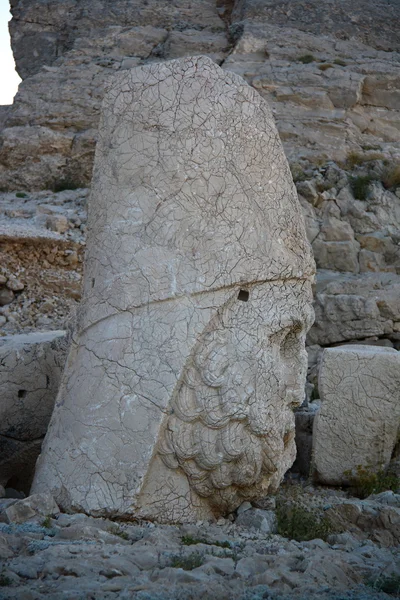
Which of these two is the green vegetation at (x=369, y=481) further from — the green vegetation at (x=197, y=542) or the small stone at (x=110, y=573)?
the small stone at (x=110, y=573)

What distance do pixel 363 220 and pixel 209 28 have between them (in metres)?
6.62

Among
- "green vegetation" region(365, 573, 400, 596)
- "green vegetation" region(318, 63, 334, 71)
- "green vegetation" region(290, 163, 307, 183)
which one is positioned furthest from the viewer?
"green vegetation" region(318, 63, 334, 71)

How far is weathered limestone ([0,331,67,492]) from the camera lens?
14.4 ft

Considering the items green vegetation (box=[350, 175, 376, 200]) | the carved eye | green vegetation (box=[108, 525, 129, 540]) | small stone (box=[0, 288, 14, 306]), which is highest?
green vegetation (box=[350, 175, 376, 200])

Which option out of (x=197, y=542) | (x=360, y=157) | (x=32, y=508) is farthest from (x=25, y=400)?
(x=360, y=157)

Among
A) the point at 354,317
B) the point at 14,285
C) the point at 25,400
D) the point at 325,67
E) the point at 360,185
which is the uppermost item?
the point at 325,67

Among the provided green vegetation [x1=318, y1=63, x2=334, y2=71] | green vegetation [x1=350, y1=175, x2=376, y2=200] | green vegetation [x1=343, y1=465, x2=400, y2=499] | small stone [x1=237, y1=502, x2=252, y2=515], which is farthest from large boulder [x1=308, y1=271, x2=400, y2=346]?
small stone [x1=237, y1=502, x2=252, y2=515]

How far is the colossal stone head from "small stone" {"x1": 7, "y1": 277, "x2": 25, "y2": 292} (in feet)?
19.2

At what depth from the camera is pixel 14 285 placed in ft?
31.8

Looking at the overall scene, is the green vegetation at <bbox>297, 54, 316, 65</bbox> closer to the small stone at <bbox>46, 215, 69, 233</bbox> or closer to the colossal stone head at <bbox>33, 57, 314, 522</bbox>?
the small stone at <bbox>46, 215, 69, 233</bbox>

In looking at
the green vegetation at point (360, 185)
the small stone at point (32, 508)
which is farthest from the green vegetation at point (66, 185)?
the small stone at point (32, 508)

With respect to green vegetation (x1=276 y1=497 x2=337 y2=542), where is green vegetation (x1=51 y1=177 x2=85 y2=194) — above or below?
above

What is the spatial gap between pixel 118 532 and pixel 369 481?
203 centimetres

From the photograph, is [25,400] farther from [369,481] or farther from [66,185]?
[66,185]
